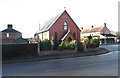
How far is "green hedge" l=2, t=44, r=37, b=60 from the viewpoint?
23.2 meters

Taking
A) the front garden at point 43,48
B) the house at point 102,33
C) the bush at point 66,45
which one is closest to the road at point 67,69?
the front garden at point 43,48

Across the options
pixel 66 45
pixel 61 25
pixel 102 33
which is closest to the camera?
pixel 66 45

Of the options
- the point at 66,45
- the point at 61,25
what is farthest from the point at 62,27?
the point at 66,45

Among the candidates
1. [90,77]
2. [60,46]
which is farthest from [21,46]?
[90,77]

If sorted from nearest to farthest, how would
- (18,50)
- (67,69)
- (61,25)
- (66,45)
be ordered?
(67,69) < (18,50) < (66,45) < (61,25)

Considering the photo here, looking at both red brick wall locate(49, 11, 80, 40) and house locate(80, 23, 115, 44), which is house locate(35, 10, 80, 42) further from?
house locate(80, 23, 115, 44)

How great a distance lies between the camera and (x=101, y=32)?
71188mm

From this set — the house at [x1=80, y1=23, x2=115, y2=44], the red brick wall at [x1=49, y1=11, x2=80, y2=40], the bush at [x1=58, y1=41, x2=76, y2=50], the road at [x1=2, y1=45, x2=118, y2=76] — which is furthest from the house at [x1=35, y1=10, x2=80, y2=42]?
the house at [x1=80, y1=23, x2=115, y2=44]

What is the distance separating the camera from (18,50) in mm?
24109

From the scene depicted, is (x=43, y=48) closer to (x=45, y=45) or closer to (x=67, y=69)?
(x=45, y=45)

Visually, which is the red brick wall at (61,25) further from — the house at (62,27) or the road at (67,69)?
the road at (67,69)

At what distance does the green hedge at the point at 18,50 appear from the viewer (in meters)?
23.2

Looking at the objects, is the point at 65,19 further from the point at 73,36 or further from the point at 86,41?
the point at 86,41

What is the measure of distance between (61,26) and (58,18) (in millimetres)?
1758
